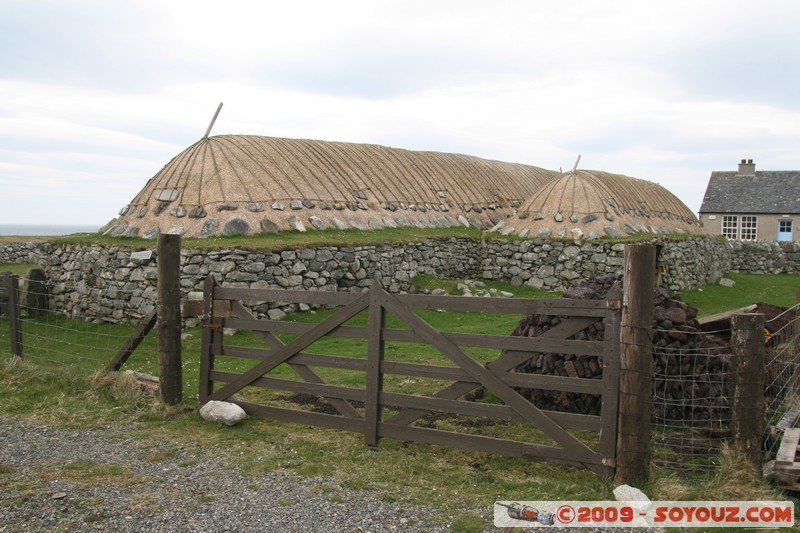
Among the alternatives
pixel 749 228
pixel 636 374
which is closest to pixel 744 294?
pixel 636 374

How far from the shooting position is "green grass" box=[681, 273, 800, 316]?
23406mm

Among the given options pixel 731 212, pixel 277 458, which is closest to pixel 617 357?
pixel 277 458

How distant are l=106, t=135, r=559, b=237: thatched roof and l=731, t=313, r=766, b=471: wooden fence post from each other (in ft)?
49.3

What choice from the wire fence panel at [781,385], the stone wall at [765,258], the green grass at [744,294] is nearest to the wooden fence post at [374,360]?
the wire fence panel at [781,385]

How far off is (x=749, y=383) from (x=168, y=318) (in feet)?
25.3

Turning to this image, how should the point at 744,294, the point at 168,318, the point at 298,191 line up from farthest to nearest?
the point at 744,294 < the point at 298,191 < the point at 168,318

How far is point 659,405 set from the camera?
9.27 meters

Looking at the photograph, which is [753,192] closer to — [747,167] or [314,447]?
[747,167]

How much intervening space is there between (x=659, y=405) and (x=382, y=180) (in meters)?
18.2

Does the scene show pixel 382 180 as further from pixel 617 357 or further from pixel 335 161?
pixel 617 357

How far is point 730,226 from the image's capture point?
49.5m

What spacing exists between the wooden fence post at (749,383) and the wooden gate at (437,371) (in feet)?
4.09

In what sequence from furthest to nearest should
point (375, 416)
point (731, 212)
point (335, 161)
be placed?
point (731, 212) → point (335, 161) → point (375, 416)

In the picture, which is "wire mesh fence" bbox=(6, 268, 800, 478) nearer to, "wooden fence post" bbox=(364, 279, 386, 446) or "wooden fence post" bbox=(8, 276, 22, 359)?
"wooden fence post" bbox=(8, 276, 22, 359)
